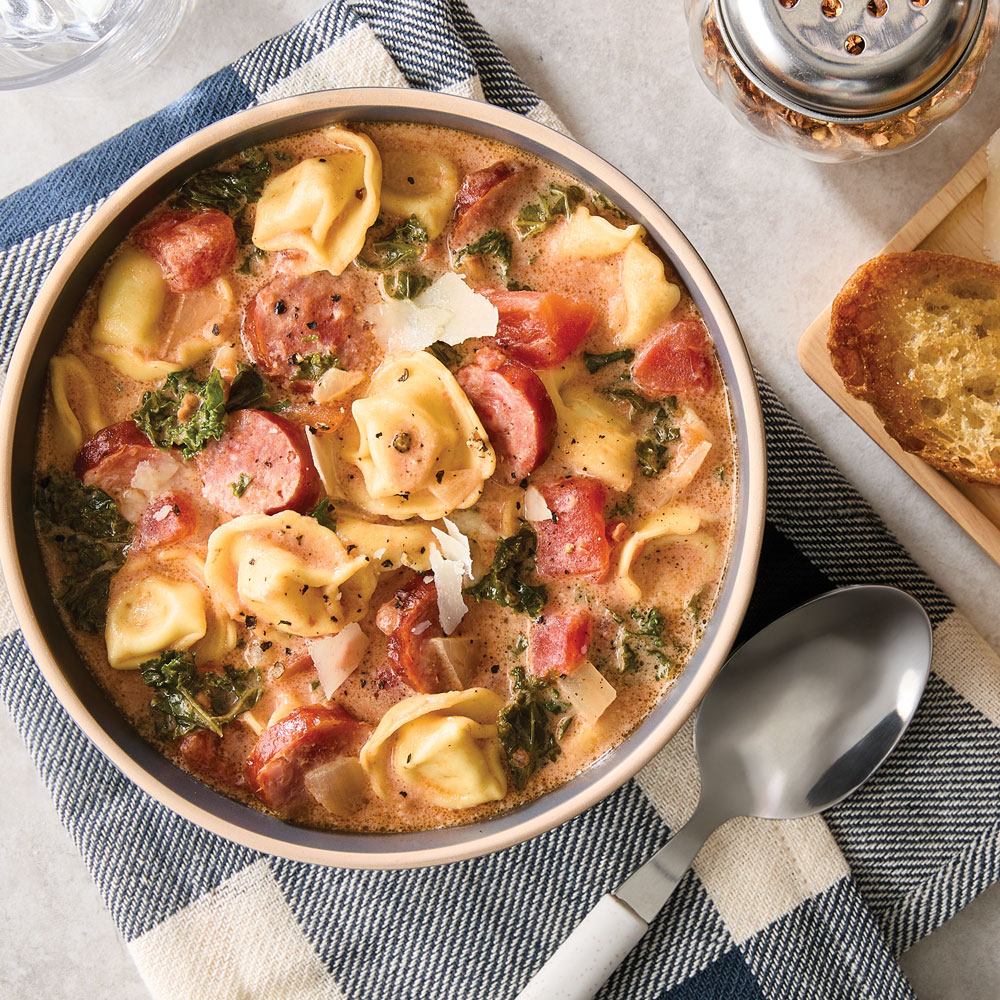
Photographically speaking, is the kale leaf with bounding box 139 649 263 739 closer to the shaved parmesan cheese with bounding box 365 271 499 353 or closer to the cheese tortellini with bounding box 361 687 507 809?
the cheese tortellini with bounding box 361 687 507 809

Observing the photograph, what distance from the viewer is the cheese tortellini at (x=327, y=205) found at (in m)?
2.62

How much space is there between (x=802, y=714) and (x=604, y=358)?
1303 millimetres

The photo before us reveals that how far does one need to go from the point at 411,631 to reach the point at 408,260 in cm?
99

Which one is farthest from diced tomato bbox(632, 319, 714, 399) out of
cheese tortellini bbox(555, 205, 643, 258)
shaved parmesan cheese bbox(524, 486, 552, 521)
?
shaved parmesan cheese bbox(524, 486, 552, 521)

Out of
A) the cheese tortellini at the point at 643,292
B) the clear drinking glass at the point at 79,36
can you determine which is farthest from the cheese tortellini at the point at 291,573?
the clear drinking glass at the point at 79,36

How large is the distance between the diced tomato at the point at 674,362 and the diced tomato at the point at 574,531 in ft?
1.01

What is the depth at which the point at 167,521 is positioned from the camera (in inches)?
106

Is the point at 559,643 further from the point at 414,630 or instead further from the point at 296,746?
the point at 296,746

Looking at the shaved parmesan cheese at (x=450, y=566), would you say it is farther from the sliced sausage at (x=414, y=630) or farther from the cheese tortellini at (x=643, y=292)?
the cheese tortellini at (x=643, y=292)

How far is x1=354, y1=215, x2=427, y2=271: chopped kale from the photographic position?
106 inches

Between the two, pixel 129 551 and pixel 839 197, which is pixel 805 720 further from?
pixel 129 551

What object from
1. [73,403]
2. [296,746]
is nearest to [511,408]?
[296,746]

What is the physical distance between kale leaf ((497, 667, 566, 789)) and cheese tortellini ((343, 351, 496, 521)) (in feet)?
1.73

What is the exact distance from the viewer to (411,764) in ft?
8.73
